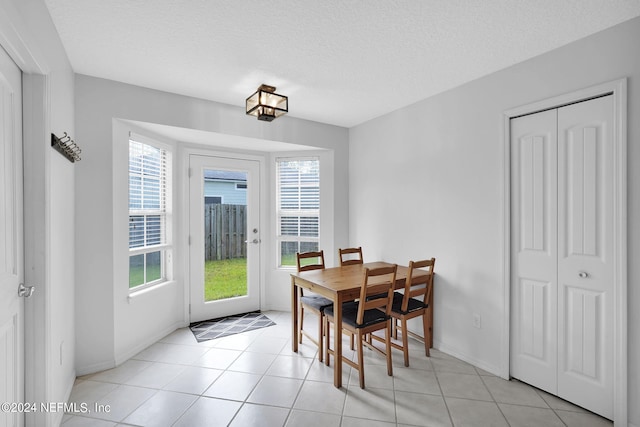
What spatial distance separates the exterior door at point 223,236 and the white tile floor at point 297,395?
99 cm

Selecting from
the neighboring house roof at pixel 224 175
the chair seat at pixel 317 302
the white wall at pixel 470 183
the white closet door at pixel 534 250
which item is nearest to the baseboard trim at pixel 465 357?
the white wall at pixel 470 183

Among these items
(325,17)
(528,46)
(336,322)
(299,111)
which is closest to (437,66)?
(528,46)

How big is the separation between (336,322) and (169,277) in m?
2.20

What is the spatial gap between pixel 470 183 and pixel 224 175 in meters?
2.89

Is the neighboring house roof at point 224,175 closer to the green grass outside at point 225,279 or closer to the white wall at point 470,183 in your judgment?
the green grass outside at point 225,279

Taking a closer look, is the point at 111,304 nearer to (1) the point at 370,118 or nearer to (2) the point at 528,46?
(1) the point at 370,118

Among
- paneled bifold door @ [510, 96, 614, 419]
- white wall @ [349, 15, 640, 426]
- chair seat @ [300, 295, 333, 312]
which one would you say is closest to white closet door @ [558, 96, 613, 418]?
paneled bifold door @ [510, 96, 614, 419]

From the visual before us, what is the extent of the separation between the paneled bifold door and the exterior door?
9.91ft

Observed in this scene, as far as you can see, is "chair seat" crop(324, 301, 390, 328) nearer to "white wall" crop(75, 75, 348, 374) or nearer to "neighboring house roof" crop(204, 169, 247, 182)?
"white wall" crop(75, 75, 348, 374)

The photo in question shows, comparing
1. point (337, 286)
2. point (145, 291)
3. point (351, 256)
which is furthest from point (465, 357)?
point (145, 291)

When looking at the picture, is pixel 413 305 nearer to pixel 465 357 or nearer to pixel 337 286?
pixel 465 357

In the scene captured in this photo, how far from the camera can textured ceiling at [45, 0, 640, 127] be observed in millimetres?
1805

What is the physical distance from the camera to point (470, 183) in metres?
2.81

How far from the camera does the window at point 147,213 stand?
3059 mm
